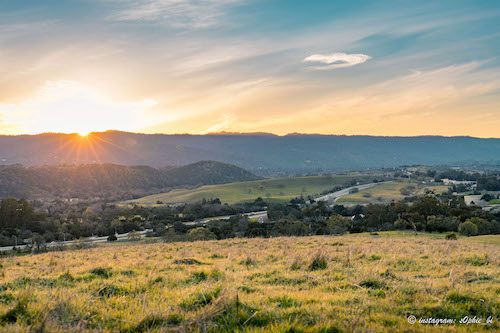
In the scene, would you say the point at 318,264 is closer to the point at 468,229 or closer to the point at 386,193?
the point at 468,229

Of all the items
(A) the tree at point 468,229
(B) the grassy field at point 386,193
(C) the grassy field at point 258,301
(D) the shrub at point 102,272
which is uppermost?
(C) the grassy field at point 258,301

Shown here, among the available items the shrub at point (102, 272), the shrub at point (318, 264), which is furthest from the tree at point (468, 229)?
the shrub at point (102, 272)

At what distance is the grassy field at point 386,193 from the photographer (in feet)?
499

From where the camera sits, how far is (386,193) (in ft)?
553

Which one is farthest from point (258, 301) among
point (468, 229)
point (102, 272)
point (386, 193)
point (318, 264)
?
point (386, 193)

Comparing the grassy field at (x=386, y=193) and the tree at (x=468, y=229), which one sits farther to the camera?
the grassy field at (x=386, y=193)

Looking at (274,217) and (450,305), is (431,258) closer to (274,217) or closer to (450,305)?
(450,305)

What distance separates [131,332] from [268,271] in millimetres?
5935

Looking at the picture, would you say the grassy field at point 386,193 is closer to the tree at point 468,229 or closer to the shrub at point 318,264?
the tree at point 468,229

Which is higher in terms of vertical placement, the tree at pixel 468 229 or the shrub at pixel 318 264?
the shrub at pixel 318 264

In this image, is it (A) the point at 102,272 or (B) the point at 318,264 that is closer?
(A) the point at 102,272

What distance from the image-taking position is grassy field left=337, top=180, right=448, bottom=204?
152000mm

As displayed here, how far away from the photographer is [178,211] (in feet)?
432

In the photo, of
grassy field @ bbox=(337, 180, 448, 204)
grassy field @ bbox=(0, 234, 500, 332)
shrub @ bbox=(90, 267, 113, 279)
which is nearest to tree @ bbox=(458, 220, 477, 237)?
grassy field @ bbox=(0, 234, 500, 332)
